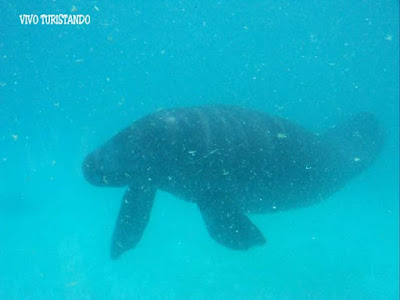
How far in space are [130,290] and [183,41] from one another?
1040 centimetres

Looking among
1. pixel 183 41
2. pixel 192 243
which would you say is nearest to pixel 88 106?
pixel 183 41

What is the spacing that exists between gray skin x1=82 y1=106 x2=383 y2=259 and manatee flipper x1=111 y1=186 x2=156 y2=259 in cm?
2

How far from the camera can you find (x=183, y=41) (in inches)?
637

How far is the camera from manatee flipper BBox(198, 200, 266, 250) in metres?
7.38

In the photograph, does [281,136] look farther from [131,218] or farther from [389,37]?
[389,37]

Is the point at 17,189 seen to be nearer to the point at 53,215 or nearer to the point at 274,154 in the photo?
the point at 53,215

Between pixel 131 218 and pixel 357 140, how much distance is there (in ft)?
24.1

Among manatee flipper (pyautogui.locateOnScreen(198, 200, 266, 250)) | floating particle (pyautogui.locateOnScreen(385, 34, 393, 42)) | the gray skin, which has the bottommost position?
manatee flipper (pyautogui.locateOnScreen(198, 200, 266, 250))

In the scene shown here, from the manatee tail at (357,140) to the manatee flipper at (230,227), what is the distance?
145 inches

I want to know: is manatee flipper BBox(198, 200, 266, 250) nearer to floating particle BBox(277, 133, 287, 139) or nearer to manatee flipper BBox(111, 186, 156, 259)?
manatee flipper BBox(111, 186, 156, 259)

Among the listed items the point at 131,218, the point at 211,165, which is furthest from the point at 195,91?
the point at 211,165

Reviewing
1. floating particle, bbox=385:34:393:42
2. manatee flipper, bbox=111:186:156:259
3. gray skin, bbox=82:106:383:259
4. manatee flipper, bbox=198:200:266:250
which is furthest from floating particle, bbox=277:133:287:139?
floating particle, bbox=385:34:393:42

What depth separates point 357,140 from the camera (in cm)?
1143

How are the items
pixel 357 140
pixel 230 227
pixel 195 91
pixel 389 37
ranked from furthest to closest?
pixel 195 91 < pixel 389 37 < pixel 357 140 < pixel 230 227
